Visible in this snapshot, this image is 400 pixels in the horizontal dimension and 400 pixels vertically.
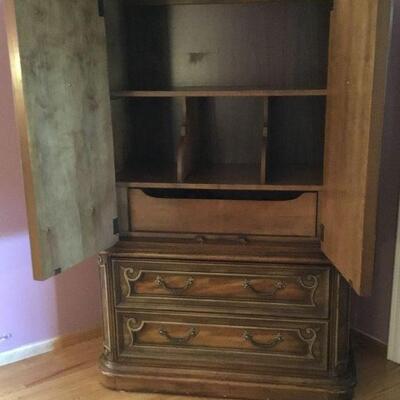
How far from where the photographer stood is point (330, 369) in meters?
1.74

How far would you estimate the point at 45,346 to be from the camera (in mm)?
2148

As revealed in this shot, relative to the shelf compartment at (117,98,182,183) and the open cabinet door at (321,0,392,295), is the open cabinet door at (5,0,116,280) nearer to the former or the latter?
the shelf compartment at (117,98,182,183)

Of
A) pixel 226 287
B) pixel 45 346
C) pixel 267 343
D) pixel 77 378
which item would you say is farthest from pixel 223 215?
pixel 45 346

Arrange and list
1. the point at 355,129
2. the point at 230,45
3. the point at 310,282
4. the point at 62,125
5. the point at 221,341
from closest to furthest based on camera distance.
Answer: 1. the point at 355,129
2. the point at 62,125
3. the point at 310,282
4. the point at 221,341
5. the point at 230,45

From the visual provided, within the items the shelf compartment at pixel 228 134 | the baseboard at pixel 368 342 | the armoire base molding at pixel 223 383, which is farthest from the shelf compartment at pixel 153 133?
the baseboard at pixel 368 342

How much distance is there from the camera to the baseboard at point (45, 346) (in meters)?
2.08

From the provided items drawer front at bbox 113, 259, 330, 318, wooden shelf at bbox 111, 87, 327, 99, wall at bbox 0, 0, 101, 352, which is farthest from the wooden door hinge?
drawer front at bbox 113, 259, 330, 318

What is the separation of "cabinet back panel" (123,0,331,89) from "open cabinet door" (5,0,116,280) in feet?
1.19

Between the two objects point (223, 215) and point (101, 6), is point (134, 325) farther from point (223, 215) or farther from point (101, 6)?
point (101, 6)

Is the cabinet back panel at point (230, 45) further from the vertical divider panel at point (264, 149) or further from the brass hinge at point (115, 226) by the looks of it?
the brass hinge at point (115, 226)

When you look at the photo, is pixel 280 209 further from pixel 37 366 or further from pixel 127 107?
pixel 37 366

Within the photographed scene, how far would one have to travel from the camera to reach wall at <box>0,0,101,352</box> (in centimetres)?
191

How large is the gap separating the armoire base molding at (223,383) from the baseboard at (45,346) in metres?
0.35

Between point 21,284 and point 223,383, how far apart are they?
83 centimetres
